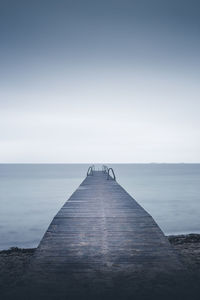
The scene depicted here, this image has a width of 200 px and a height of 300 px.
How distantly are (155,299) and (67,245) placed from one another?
2.59 meters

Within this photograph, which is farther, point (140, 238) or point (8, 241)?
point (8, 241)

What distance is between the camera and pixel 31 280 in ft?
11.8

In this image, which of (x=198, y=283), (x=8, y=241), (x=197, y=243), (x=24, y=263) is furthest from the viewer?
(x=8, y=241)

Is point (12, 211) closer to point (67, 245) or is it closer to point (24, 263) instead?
point (24, 263)

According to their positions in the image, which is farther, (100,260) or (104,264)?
(100,260)

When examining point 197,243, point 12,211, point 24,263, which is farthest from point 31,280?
point 12,211

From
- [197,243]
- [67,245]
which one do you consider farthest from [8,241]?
[67,245]

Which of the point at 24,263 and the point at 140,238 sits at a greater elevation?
the point at 140,238

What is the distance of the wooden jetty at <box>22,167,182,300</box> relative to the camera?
338 cm

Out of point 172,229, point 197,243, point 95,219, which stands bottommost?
point 172,229

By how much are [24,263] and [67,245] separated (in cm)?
570

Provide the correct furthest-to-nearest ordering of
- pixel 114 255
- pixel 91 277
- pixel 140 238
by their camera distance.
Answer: pixel 140 238 < pixel 114 255 < pixel 91 277

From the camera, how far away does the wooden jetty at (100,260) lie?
3.38m

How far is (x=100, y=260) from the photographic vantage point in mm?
4426
